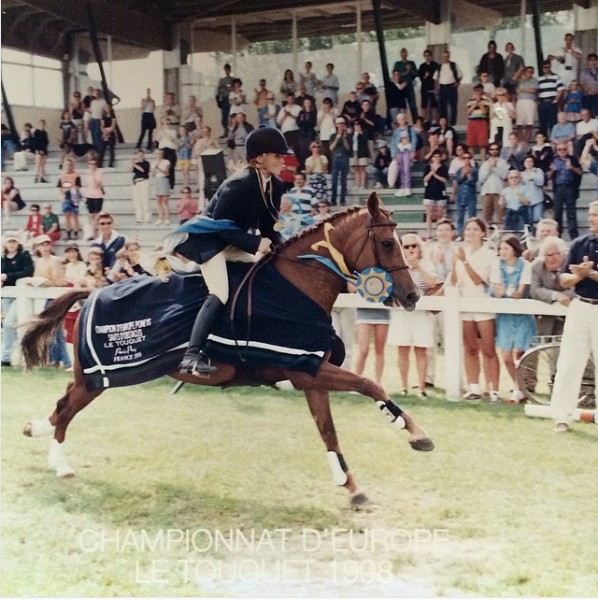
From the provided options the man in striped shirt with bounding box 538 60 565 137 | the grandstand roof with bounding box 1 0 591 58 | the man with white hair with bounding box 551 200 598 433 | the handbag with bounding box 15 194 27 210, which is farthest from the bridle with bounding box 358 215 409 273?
the man in striped shirt with bounding box 538 60 565 137

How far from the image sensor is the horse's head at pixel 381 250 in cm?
365

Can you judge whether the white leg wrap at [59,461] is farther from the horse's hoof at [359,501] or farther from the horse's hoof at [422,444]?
the horse's hoof at [422,444]

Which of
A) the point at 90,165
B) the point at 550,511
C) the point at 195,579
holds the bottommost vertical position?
the point at 195,579

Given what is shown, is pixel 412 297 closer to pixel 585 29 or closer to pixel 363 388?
pixel 363 388

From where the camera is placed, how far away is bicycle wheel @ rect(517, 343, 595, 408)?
14.5 ft

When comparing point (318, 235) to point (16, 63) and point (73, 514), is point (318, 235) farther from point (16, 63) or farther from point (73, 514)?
point (16, 63)

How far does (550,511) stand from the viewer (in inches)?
139

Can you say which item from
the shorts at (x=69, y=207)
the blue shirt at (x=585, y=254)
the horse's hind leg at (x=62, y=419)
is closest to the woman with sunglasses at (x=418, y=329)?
the blue shirt at (x=585, y=254)

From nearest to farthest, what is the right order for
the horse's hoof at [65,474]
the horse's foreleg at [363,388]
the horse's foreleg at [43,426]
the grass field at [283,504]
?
the grass field at [283,504] → the horse's foreleg at [363,388] → the horse's hoof at [65,474] → the horse's foreleg at [43,426]

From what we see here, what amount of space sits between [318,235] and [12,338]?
202 cm

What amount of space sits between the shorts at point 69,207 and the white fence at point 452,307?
63 cm

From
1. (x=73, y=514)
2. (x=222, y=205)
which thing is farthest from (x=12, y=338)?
(x=222, y=205)

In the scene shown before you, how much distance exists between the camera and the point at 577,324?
4.43m

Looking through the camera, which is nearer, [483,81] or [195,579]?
[195,579]
